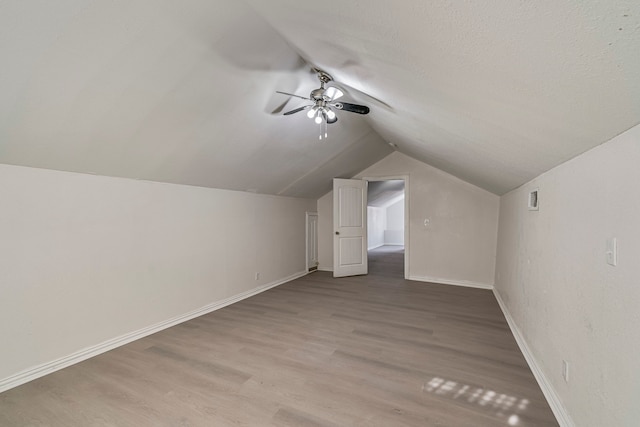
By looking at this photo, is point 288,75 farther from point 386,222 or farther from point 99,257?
point 386,222

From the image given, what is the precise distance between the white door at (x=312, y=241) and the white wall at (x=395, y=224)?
6623mm

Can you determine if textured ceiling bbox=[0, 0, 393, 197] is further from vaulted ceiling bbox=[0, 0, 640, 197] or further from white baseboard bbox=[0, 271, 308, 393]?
white baseboard bbox=[0, 271, 308, 393]

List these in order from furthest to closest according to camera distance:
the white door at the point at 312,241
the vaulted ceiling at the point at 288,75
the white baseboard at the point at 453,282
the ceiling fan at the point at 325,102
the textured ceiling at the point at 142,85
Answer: the white door at the point at 312,241
the white baseboard at the point at 453,282
the ceiling fan at the point at 325,102
the textured ceiling at the point at 142,85
the vaulted ceiling at the point at 288,75

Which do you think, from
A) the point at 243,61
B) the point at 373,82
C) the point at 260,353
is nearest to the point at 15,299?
the point at 260,353

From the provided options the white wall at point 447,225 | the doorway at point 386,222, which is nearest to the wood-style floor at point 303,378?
the white wall at point 447,225

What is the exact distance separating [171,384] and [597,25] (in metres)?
2.93

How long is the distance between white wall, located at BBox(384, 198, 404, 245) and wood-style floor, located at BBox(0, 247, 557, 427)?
A: 8798 mm

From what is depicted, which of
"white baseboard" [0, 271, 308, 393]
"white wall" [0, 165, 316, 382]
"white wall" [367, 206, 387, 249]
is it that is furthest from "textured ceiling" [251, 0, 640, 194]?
"white wall" [367, 206, 387, 249]

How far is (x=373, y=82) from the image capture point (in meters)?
2.05

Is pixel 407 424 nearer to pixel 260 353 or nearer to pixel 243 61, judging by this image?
pixel 260 353

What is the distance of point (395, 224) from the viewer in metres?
12.4

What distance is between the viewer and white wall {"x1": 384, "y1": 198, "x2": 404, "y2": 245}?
40.2ft

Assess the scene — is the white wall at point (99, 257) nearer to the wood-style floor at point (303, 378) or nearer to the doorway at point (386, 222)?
the wood-style floor at point (303, 378)

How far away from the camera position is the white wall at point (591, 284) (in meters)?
1.11
